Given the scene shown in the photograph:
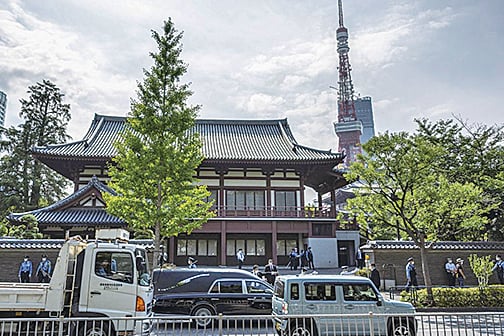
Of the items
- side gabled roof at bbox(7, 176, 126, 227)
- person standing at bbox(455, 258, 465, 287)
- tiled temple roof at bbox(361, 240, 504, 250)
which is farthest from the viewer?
side gabled roof at bbox(7, 176, 126, 227)

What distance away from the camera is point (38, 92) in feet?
128

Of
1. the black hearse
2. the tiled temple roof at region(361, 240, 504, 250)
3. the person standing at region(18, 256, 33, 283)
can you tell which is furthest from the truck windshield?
the tiled temple roof at region(361, 240, 504, 250)

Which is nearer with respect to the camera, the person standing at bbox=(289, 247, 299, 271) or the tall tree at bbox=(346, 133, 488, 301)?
the tall tree at bbox=(346, 133, 488, 301)

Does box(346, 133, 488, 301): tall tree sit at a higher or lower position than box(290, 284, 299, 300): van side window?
higher

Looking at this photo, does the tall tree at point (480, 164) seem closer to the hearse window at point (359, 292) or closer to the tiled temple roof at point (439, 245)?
the tiled temple roof at point (439, 245)

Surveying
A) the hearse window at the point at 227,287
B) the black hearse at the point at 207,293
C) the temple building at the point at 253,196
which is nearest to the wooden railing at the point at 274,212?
the temple building at the point at 253,196

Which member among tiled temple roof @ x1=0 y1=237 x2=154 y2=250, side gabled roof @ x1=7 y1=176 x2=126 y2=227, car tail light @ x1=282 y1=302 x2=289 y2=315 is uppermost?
side gabled roof @ x1=7 y1=176 x2=126 y2=227

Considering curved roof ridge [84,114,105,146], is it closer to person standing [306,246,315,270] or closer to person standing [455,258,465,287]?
person standing [306,246,315,270]

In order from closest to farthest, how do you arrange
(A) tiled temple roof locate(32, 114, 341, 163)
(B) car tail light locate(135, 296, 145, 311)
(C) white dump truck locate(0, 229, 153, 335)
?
1. (C) white dump truck locate(0, 229, 153, 335)
2. (B) car tail light locate(135, 296, 145, 311)
3. (A) tiled temple roof locate(32, 114, 341, 163)

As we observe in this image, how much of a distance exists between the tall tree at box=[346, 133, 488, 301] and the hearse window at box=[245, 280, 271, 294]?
20.0 ft

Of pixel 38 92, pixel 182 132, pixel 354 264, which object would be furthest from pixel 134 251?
pixel 38 92

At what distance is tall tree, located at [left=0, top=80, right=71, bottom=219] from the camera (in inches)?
1361

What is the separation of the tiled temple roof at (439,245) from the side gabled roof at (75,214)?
14.2m

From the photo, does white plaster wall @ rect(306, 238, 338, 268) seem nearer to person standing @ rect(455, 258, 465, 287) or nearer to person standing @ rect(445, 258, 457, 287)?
person standing @ rect(445, 258, 457, 287)
